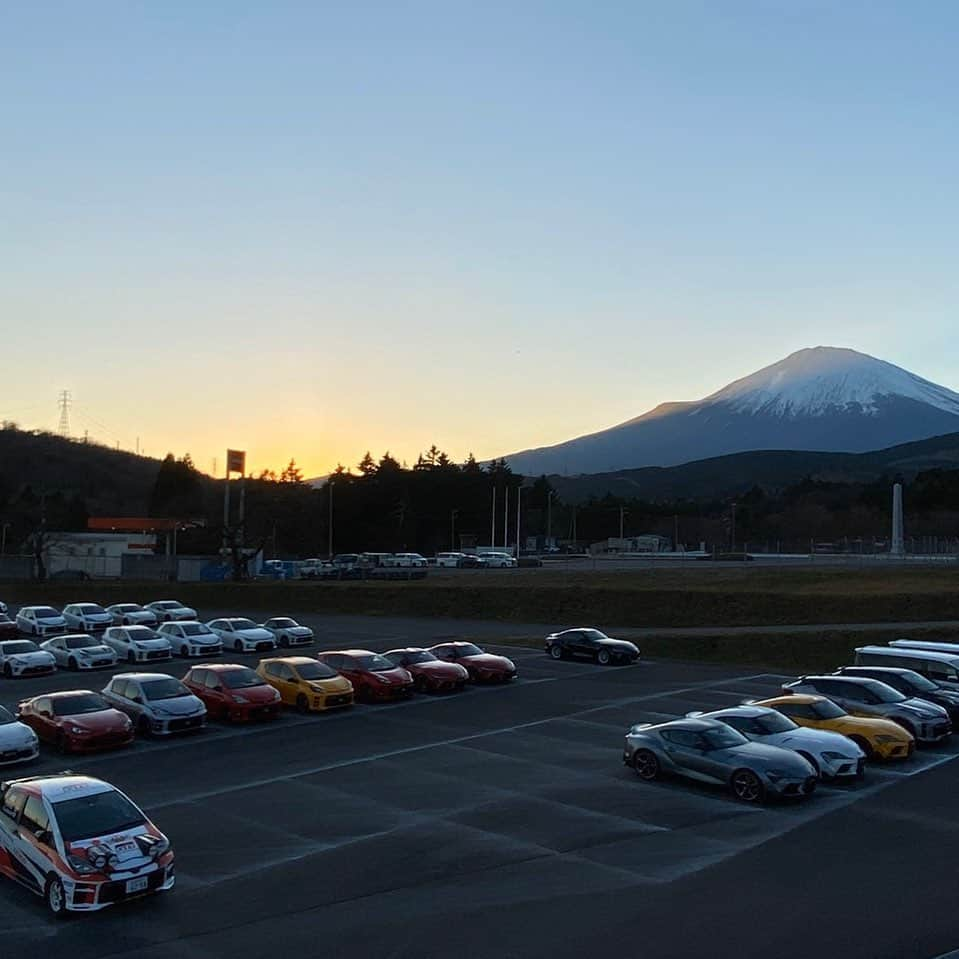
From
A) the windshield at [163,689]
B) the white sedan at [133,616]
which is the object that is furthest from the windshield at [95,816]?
the white sedan at [133,616]

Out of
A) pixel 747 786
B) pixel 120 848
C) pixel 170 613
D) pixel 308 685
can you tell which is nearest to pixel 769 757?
pixel 747 786

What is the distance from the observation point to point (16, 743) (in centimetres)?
1959

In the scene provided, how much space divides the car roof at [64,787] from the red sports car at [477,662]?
17082mm

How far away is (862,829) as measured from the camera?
582 inches

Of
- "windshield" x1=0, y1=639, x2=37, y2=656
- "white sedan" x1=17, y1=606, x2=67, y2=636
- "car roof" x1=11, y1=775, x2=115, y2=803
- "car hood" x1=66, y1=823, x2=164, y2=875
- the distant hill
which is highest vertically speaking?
the distant hill

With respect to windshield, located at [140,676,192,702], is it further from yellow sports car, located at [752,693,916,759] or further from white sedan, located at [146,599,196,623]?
white sedan, located at [146,599,196,623]

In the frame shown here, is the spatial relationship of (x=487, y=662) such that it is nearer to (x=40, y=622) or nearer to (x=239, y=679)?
(x=239, y=679)

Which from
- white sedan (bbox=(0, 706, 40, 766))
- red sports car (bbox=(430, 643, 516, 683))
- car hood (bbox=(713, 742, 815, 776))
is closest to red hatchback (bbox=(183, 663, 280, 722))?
white sedan (bbox=(0, 706, 40, 766))

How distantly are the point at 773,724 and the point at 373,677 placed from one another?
11.6 m

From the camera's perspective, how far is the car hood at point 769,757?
54.2 feet

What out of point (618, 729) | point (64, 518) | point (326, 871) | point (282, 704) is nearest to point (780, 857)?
point (326, 871)

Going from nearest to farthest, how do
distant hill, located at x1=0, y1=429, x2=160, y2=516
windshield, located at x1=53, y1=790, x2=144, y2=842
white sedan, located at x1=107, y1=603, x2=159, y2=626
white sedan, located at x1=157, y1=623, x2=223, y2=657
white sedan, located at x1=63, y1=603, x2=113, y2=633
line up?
windshield, located at x1=53, y1=790, x2=144, y2=842
white sedan, located at x1=157, y1=623, x2=223, y2=657
white sedan, located at x1=107, y1=603, x2=159, y2=626
white sedan, located at x1=63, y1=603, x2=113, y2=633
distant hill, located at x1=0, y1=429, x2=160, y2=516

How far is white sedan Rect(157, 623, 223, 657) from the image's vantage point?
3591 cm

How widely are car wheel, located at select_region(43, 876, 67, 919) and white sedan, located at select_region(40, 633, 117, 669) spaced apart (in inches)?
876
